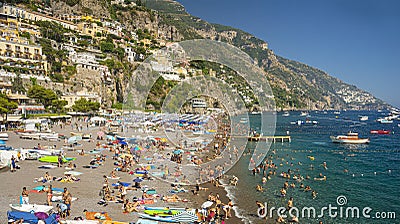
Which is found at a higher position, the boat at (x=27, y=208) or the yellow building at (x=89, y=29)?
the yellow building at (x=89, y=29)

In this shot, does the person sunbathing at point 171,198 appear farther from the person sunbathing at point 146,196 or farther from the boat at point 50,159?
the boat at point 50,159

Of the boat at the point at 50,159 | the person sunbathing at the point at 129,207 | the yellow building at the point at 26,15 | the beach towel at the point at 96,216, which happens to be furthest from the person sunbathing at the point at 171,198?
the yellow building at the point at 26,15

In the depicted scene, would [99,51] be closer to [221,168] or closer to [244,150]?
[244,150]

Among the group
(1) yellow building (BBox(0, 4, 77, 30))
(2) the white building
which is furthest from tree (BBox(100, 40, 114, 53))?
(1) yellow building (BBox(0, 4, 77, 30))

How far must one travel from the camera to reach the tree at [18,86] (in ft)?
134

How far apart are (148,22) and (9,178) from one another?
104 metres

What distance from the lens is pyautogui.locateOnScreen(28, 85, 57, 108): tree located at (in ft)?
134

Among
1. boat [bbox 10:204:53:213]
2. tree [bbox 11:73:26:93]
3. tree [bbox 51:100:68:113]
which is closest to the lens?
boat [bbox 10:204:53:213]

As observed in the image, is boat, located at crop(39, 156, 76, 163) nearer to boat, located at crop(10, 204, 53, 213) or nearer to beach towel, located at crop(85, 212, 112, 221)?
beach towel, located at crop(85, 212, 112, 221)

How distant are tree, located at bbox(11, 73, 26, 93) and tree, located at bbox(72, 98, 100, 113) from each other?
7182 mm

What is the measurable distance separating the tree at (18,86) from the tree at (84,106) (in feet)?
23.6

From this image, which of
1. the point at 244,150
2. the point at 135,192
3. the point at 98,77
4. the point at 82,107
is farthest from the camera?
the point at 98,77

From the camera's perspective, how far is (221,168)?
24297 mm

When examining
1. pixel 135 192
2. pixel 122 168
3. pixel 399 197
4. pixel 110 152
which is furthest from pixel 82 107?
pixel 399 197
